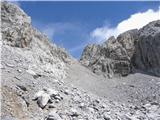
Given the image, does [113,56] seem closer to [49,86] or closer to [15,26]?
[15,26]

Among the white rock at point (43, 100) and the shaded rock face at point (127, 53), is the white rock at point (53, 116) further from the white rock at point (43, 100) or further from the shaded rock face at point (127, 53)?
the shaded rock face at point (127, 53)

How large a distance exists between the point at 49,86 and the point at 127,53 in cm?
2564

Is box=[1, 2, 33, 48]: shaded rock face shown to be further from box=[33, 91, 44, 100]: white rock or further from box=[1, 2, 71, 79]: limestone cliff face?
box=[33, 91, 44, 100]: white rock

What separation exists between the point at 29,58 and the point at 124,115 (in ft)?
35.8

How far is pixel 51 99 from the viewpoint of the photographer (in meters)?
28.8

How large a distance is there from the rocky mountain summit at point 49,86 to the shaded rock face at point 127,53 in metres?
1.75

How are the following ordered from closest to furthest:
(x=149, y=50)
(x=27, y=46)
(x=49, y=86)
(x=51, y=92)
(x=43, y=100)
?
(x=43, y=100)
(x=51, y=92)
(x=49, y=86)
(x=27, y=46)
(x=149, y=50)

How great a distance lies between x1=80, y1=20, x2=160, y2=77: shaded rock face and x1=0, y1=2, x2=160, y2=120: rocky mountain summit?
5.76ft

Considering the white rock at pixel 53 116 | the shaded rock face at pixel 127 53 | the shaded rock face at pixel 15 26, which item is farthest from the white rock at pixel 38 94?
the shaded rock face at pixel 127 53

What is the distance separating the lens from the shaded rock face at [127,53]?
51.8 meters

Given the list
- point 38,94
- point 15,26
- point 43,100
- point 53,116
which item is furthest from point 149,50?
point 53,116

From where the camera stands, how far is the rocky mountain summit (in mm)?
26891

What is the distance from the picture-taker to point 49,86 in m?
31.3

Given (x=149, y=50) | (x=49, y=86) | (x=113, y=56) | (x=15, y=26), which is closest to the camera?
(x=49, y=86)
